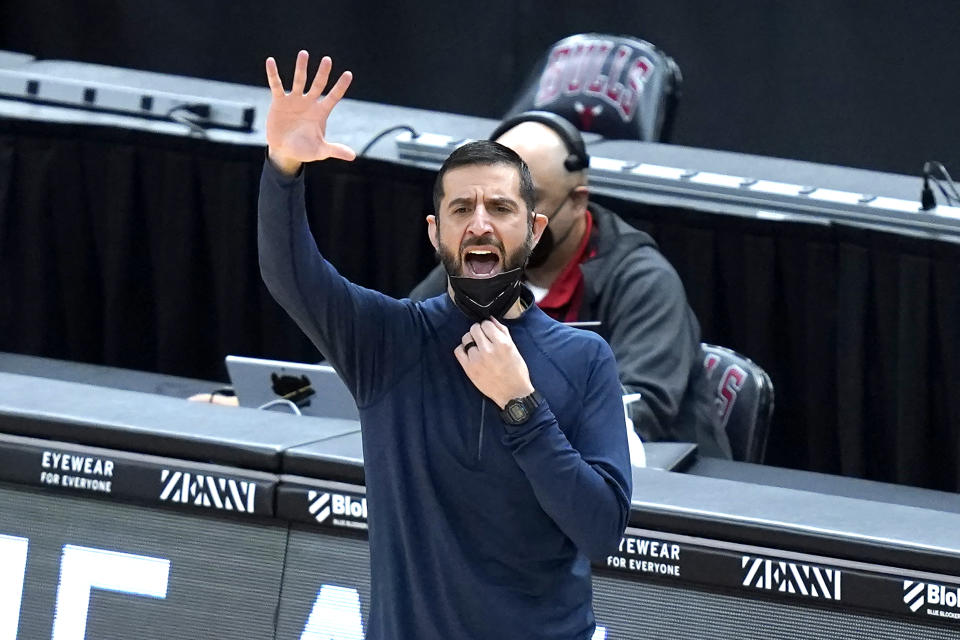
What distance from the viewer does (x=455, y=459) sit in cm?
192

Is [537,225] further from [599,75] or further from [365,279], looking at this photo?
[599,75]

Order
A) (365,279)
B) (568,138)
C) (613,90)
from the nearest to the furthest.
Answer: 1. (568,138)
2. (365,279)
3. (613,90)

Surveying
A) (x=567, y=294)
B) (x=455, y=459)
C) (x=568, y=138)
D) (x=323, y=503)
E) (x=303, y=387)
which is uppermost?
(x=568, y=138)

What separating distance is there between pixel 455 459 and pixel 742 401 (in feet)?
6.21

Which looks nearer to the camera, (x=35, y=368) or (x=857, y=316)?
(x=35, y=368)

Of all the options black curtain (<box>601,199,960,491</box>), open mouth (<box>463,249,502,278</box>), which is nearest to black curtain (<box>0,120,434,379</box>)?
black curtain (<box>601,199,960,491</box>)

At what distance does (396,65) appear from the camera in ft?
26.1

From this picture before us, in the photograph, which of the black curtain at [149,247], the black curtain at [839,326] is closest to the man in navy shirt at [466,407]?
the black curtain at [839,326]

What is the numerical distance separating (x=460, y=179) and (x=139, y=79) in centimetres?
398

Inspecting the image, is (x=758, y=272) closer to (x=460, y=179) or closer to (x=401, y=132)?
(x=401, y=132)

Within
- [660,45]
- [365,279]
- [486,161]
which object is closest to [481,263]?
[486,161]

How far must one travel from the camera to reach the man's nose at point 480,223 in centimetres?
189

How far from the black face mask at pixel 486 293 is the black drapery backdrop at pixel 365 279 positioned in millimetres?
2573

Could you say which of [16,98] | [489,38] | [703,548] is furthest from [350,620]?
[489,38]
